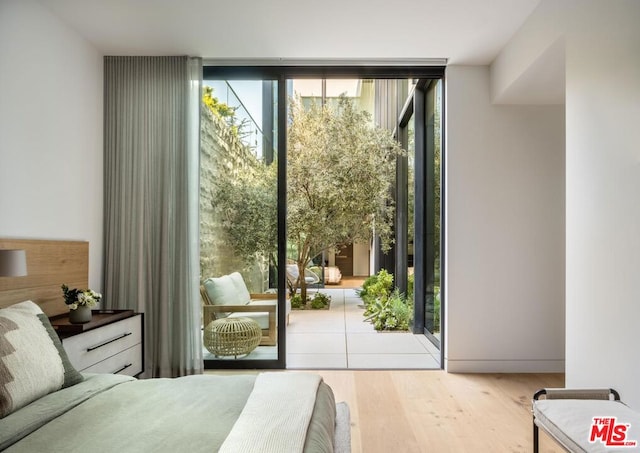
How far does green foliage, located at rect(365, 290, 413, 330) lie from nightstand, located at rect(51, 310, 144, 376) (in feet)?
11.3

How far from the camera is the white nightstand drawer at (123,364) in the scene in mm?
2967

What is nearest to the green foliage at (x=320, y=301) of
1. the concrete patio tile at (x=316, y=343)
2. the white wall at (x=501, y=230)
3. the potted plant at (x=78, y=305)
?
the concrete patio tile at (x=316, y=343)

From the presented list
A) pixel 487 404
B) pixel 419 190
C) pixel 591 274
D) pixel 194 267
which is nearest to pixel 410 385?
pixel 487 404

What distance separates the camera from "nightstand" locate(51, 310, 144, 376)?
276 cm

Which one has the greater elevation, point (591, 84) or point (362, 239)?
point (591, 84)

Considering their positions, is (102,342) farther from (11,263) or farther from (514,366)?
(514,366)

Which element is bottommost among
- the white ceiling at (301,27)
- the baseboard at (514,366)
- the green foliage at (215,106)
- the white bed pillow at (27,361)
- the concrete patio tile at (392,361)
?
the concrete patio tile at (392,361)

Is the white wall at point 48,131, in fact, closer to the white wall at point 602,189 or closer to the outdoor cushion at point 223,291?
the outdoor cushion at point 223,291

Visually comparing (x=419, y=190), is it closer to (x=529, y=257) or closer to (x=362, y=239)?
(x=529, y=257)

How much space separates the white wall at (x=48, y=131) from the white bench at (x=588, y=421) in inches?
122

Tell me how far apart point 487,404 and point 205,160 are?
10.1 ft

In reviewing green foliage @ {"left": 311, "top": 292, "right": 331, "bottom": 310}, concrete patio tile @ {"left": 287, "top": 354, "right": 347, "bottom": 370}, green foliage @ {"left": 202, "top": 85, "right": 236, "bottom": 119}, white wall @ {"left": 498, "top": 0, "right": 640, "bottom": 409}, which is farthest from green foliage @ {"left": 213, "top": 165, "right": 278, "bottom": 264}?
green foliage @ {"left": 311, "top": 292, "right": 331, "bottom": 310}

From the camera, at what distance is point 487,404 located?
3340 mm

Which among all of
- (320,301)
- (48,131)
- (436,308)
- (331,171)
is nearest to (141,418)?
(48,131)
